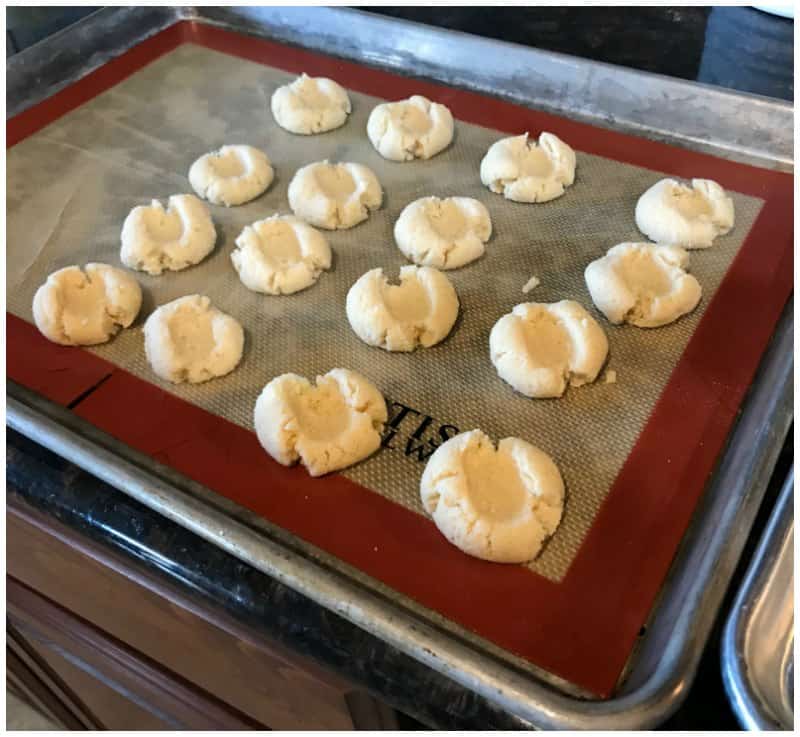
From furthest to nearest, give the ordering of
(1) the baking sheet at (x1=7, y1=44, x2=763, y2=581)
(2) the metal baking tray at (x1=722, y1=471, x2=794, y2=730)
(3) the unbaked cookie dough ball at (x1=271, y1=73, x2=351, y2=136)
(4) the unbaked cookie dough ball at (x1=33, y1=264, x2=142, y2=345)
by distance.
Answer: (3) the unbaked cookie dough ball at (x1=271, y1=73, x2=351, y2=136)
(4) the unbaked cookie dough ball at (x1=33, y1=264, x2=142, y2=345)
(1) the baking sheet at (x1=7, y1=44, x2=763, y2=581)
(2) the metal baking tray at (x1=722, y1=471, x2=794, y2=730)

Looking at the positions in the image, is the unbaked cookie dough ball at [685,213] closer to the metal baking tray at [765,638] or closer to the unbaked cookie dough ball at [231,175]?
the metal baking tray at [765,638]

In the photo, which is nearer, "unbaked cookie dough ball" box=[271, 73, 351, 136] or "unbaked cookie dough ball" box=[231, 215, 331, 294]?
"unbaked cookie dough ball" box=[231, 215, 331, 294]

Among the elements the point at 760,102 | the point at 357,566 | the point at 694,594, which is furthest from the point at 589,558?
the point at 760,102

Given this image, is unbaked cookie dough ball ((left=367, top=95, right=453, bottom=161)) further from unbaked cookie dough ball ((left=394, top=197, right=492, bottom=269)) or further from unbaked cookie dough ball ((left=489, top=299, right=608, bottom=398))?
unbaked cookie dough ball ((left=489, top=299, right=608, bottom=398))

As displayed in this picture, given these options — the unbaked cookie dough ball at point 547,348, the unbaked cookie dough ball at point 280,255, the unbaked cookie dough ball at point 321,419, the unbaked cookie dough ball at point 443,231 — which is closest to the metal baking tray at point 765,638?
the unbaked cookie dough ball at point 547,348

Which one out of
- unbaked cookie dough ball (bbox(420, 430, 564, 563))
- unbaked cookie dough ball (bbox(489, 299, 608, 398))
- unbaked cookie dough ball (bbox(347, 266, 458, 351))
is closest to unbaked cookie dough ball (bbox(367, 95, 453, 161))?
unbaked cookie dough ball (bbox(347, 266, 458, 351))

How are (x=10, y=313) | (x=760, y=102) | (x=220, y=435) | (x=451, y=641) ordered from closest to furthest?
(x=451, y=641), (x=220, y=435), (x=10, y=313), (x=760, y=102)

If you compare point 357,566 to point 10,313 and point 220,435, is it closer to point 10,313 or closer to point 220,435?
point 220,435
